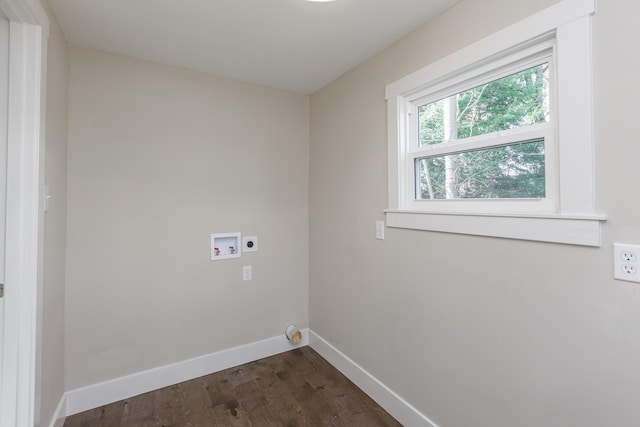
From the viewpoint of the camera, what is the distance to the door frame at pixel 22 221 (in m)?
1.27

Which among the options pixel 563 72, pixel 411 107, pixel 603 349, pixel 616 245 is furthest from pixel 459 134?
pixel 603 349

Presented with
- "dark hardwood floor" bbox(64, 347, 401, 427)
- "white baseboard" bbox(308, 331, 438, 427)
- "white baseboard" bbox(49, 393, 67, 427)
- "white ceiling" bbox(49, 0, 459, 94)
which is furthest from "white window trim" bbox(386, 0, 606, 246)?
"white baseboard" bbox(49, 393, 67, 427)

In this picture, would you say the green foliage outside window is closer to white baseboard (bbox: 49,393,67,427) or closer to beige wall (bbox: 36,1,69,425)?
beige wall (bbox: 36,1,69,425)

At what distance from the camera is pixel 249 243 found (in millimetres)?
2539

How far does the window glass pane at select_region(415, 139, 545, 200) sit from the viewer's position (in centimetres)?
131

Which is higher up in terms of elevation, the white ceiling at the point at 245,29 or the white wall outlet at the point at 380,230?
the white ceiling at the point at 245,29

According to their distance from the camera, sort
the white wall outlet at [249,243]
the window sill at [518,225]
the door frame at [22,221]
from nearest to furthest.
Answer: the window sill at [518,225] → the door frame at [22,221] → the white wall outlet at [249,243]

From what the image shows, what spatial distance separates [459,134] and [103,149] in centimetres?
229

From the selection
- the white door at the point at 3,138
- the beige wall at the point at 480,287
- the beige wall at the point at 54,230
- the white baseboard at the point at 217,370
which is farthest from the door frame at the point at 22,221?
the beige wall at the point at 480,287

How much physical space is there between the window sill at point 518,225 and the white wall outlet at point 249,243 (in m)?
1.34

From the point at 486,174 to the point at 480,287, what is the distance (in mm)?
576

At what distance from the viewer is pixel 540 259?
122 centimetres

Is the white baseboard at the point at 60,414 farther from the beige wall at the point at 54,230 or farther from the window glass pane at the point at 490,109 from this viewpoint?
the window glass pane at the point at 490,109

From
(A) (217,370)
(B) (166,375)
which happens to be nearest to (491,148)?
(A) (217,370)
